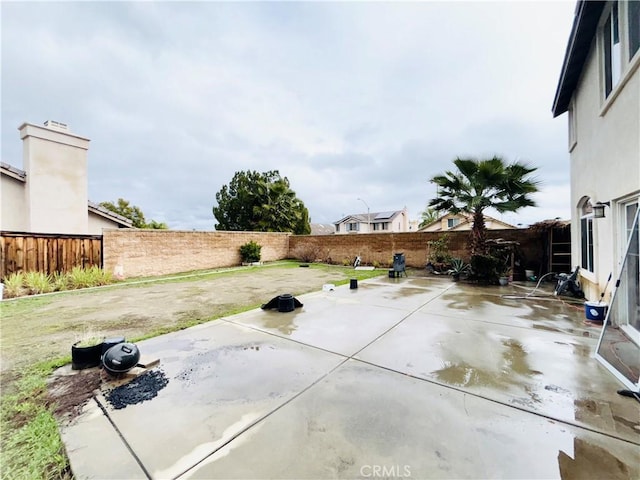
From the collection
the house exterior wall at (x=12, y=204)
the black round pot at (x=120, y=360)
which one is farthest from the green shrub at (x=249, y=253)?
the black round pot at (x=120, y=360)

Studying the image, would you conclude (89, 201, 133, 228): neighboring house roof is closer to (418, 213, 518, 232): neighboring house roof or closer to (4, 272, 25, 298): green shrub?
(4, 272, 25, 298): green shrub

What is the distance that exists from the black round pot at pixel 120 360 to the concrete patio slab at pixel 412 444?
1.81 metres

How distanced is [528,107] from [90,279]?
18.3 meters

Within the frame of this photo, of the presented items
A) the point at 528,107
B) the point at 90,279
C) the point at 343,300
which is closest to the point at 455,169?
the point at 528,107

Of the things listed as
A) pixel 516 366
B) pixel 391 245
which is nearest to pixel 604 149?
pixel 516 366

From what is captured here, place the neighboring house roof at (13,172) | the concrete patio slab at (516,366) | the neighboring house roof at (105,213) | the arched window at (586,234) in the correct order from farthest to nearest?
1. the neighboring house roof at (105,213)
2. the neighboring house roof at (13,172)
3. the arched window at (586,234)
4. the concrete patio slab at (516,366)

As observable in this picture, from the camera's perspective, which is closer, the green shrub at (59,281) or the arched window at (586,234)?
the arched window at (586,234)

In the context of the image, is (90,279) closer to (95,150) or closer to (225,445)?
(95,150)

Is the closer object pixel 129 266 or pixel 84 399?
pixel 84 399

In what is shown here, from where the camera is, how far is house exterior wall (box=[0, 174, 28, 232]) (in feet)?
31.5

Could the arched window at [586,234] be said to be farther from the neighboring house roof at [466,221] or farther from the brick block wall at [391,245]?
the brick block wall at [391,245]

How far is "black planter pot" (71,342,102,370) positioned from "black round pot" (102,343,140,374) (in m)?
0.52

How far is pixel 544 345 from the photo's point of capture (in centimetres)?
366

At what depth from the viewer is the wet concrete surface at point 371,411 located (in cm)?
172
